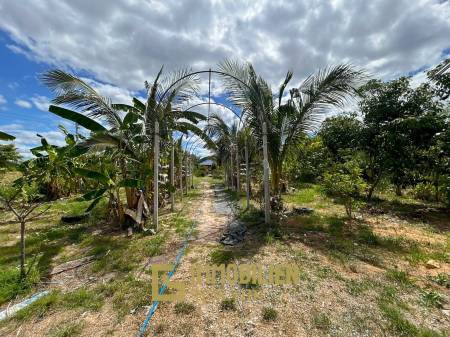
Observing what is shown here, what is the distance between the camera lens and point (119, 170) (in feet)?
21.5

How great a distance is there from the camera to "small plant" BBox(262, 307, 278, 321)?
8.27 feet

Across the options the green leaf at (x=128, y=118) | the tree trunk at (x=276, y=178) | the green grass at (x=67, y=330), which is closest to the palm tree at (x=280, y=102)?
the tree trunk at (x=276, y=178)

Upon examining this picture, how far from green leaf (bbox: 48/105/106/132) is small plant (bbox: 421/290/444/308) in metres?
6.45

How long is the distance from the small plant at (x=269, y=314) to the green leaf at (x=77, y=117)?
5225 mm

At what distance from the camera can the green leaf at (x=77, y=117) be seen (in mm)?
5431

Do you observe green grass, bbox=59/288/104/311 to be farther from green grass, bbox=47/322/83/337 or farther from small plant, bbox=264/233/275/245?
small plant, bbox=264/233/275/245

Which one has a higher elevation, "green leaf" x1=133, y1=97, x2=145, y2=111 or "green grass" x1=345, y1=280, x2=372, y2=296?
"green leaf" x1=133, y1=97, x2=145, y2=111

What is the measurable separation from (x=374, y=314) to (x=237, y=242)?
277cm

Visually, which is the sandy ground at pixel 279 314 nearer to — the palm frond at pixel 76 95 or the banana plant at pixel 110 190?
the banana plant at pixel 110 190

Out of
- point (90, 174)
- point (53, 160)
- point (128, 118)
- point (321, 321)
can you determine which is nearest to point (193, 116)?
point (128, 118)

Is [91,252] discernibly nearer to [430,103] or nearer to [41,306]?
[41,306]

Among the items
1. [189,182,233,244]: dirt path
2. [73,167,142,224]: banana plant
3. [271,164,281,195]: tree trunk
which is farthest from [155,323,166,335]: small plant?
[271,164,281,195]: tree trunk

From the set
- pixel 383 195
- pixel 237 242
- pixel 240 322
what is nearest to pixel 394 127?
pixel 383 195

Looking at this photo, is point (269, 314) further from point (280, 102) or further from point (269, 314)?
point (280, 102)
